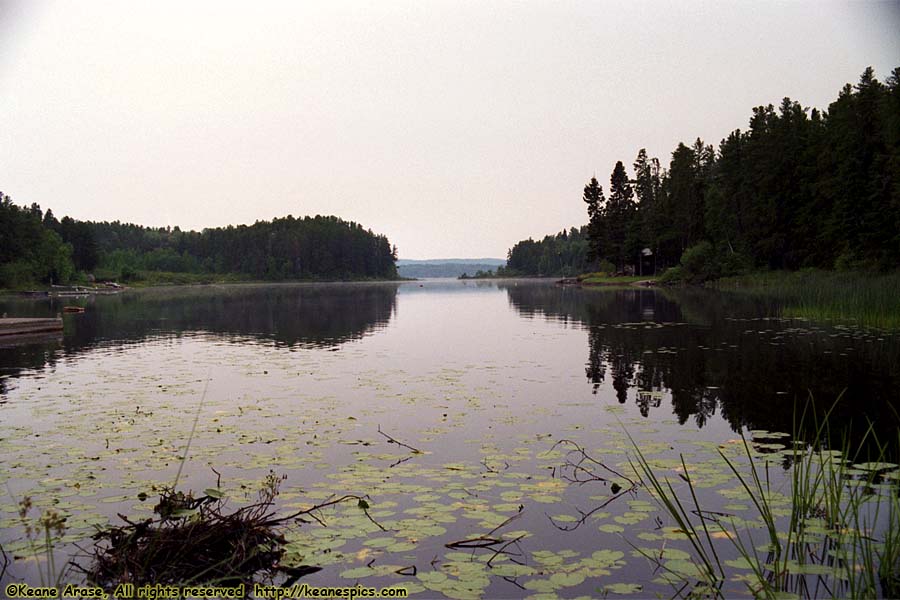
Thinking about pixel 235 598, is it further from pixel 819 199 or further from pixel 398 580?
pixel 819 199

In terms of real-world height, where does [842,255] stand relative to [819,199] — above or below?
below

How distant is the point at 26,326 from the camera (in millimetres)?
34031

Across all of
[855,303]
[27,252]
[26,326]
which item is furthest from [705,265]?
[27,252]

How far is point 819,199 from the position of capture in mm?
65188

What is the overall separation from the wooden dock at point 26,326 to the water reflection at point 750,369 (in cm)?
2878

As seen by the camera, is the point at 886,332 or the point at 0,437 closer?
the point at 0,437

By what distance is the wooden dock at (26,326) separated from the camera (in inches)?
1306

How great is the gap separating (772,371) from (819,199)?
2234 inches

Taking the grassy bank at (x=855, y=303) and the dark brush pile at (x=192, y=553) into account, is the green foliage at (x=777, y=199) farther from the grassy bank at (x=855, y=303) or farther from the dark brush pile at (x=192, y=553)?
the dark brush pile at (x=192, y=553)

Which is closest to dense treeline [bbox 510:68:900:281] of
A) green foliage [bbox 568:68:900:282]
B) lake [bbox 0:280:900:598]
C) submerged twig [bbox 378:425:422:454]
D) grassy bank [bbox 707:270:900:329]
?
green foliage [bbox 568:68:900:282]

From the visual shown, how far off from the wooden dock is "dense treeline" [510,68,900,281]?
57.2m

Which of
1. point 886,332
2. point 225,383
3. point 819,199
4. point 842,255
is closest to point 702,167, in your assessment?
point 819,199

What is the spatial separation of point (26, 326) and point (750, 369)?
34681 millimetres

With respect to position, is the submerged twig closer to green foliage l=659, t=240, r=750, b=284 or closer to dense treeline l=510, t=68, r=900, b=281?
dense treeline l=510, t=68, r=900, b=281
